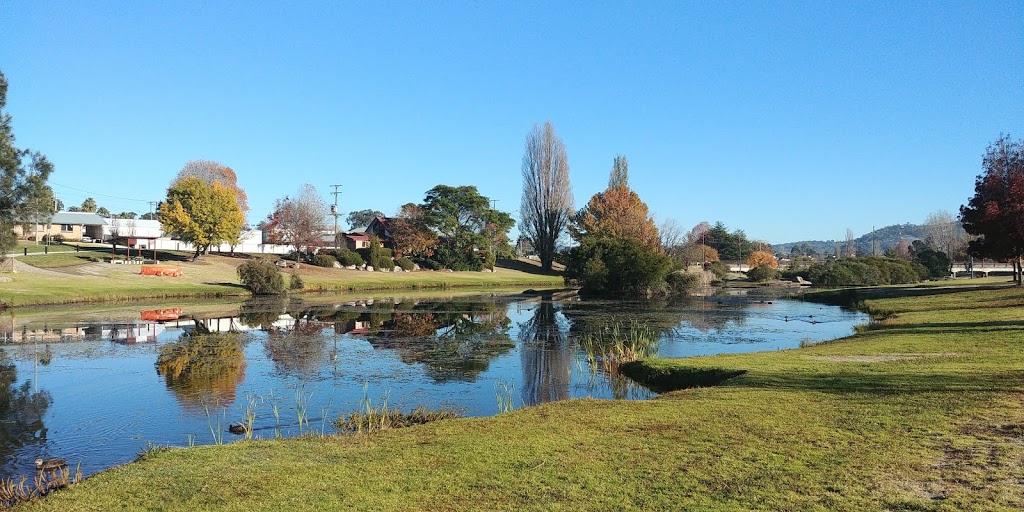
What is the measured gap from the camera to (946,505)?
631 centimetres

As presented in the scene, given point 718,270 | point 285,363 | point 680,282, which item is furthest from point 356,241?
point 285,363

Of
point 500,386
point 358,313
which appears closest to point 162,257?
point 358,313

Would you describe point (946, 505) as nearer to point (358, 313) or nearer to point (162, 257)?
point (358, 313)

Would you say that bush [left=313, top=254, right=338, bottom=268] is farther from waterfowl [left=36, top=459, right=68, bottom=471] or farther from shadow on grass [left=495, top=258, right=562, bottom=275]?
waterfowl [left=36, top=459, right=68, bottom=471]

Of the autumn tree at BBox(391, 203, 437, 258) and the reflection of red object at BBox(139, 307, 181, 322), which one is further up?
the autumn tree at BBox(391, 203, 437, 258)

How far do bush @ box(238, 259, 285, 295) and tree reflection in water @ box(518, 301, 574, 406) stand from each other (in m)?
24.8

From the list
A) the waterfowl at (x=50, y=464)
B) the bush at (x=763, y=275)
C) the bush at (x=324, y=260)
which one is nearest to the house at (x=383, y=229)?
the bush at (x=324, y=260)

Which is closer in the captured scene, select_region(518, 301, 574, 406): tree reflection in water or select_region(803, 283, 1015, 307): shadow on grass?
select_region(518, 301, 574, 406): tree reflection in water

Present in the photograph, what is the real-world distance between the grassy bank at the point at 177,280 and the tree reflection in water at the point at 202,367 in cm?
2054

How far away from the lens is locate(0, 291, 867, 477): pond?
13.0m

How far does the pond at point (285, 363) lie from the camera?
511 inches

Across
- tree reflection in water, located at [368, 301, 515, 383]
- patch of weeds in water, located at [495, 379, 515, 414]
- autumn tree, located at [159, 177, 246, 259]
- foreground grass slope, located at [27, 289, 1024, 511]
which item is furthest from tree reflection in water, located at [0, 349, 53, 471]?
autumn tree, located at [159, 177, 246, 259]

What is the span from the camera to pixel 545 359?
2189 centimetres

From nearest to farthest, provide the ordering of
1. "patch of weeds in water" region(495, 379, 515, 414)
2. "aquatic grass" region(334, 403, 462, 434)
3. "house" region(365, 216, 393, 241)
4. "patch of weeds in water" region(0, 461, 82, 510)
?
1. "patch of weeds in water" region(0, 461, 82, 510)
2. "aquatic grass" region(334, 403, 462, 434)
3. "patch of weeds in water" region(495, 379, 515, 414)
4. "house" region(365, 216, 393, 241)
